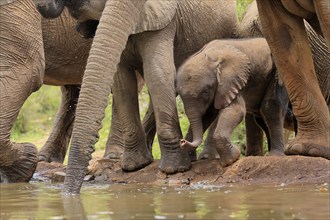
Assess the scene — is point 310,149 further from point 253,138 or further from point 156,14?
point 253,138

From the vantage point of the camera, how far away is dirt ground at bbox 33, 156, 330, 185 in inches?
308

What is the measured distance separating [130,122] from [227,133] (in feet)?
3.32

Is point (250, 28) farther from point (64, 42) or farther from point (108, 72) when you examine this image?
Answer: point (108, 72)

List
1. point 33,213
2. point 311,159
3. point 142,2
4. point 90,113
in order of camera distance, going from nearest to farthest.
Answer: point 33,213, point 90,113, point 142,2, point 311,159

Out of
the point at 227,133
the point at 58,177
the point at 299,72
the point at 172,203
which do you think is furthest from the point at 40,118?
the point at 172,203

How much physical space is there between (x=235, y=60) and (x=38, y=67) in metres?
1.59

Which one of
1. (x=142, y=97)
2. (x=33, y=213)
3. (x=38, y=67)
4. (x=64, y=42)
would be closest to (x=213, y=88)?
(x=38, y=67)

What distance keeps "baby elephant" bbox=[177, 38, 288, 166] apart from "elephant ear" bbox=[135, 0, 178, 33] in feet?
1.23

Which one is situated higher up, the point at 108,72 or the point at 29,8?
the point at 29,8

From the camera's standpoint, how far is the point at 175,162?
8.61 m

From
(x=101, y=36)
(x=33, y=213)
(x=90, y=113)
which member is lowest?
(x=33, y=213)

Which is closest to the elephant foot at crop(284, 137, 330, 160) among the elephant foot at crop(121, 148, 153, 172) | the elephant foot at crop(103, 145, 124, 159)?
the elephant foot at crop(121, 148, 153, 172)

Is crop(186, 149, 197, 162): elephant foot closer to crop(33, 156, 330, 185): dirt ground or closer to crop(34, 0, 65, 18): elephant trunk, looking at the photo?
crop(33, 156, 330, 185): dirt ground

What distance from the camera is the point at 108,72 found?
707 cm
